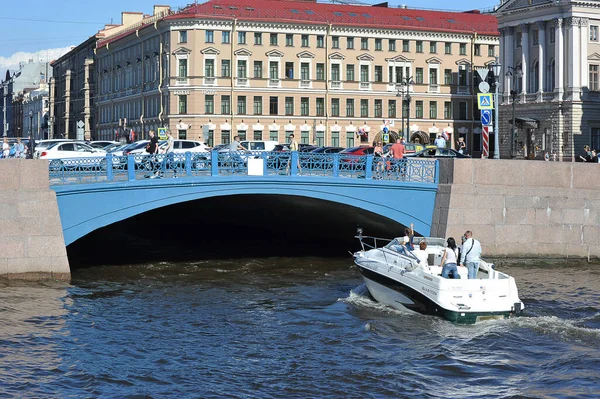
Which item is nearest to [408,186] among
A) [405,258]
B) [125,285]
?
[405,258]

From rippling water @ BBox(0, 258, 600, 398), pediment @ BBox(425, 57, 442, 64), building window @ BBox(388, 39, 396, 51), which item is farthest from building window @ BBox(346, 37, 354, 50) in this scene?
rippling water @ BBox(0, 258, 600, 398)

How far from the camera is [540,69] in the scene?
8006cm

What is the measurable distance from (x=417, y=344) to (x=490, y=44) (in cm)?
6792

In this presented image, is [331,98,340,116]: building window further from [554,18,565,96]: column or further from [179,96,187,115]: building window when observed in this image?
[554,18,565,96]: column

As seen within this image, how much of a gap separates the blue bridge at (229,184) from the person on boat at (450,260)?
620cm

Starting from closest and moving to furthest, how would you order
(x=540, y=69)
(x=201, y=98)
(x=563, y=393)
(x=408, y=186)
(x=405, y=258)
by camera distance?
(x=563, y=393) < (x=405, y=258) < (x=408, y=186) < (x=201, y=98) < (x=540, y=69)

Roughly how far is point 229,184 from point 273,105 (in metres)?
50.6

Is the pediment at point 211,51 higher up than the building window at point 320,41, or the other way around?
the building window at point 320,41

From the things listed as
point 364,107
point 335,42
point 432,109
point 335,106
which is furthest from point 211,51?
point 432,109

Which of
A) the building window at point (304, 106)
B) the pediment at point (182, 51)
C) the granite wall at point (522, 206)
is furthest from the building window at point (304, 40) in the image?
the granite wall at point (522, 206)

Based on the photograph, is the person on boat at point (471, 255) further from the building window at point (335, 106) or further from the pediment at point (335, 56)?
the building window at point (335, 106)

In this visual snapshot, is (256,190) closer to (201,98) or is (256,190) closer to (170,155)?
(170,155)

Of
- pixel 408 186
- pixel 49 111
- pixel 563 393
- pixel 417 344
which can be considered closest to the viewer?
pixel 563 393

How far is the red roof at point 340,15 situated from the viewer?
75375mm
